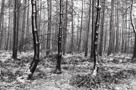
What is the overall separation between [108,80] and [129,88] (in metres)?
0.88

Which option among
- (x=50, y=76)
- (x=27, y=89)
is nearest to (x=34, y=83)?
(x=27, y=89)

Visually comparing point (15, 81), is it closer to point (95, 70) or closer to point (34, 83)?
point (34, 83)

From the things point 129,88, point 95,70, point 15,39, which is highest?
point 15,39

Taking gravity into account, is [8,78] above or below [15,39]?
below

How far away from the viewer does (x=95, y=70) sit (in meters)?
5.93

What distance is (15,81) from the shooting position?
5.37 m

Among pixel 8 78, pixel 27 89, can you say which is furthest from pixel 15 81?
pixel 27 89

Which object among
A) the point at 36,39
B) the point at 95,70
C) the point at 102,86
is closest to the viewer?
the point at 102,86

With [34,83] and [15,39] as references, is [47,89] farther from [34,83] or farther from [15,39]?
[15,39]

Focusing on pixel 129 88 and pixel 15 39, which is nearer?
pixel 129 88

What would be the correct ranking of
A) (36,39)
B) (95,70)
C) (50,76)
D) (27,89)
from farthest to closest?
1. (50,76)
2. (95,70)
3. (36,39)
4. (27,89)

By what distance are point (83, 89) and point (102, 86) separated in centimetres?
83

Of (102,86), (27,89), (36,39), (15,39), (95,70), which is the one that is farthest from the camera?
(15,39)

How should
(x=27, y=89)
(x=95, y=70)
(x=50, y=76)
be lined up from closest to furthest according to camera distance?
(x=27, y=89) < (x=95, y=70) < (x=50, y=76)
